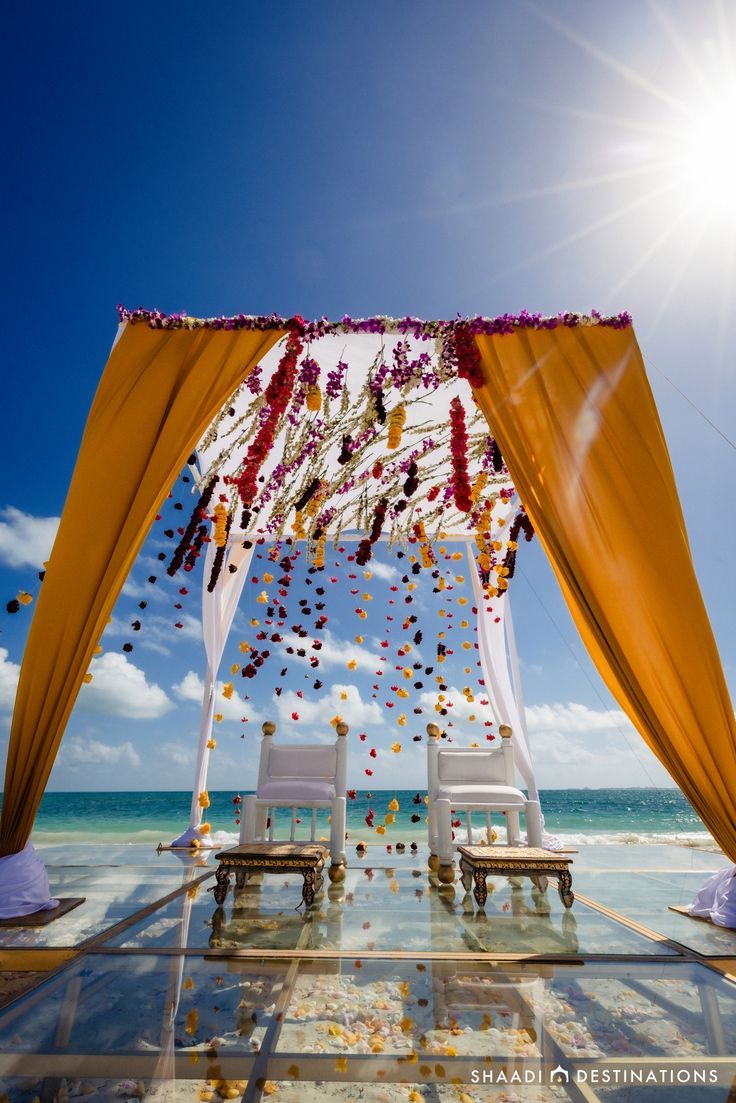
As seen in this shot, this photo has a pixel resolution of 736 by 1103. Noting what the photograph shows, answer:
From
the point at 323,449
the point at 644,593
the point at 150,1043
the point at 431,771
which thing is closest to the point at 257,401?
the point at 323,449


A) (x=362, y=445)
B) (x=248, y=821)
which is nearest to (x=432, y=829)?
(x=248, y=821)

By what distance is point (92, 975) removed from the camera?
245 cm

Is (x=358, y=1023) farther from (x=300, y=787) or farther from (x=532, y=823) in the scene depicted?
(x=532, y=823)

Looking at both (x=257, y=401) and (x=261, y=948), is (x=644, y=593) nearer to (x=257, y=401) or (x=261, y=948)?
(x=261, y=948)

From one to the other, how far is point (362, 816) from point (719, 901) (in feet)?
67.4

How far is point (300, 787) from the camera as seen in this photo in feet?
16.2

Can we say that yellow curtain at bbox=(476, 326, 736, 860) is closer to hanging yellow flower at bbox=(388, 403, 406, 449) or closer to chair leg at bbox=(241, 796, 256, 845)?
hanging yellow flower at bbox=(388, 403, 406, 449)

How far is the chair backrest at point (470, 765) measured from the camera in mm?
5613

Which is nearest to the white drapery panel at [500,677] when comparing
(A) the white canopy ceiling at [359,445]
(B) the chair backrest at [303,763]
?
(A) the white canopy ceiling at [359,445]

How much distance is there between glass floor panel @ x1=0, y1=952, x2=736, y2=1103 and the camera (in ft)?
5.59

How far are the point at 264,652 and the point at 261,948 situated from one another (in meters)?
3.76

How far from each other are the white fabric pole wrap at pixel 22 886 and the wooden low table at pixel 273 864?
1047mm

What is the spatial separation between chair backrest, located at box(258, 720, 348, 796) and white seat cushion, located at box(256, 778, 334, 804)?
1.01 feet

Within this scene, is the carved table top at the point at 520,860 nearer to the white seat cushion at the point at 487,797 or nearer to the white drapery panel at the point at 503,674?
the white seat cushion at the point at 487,797
